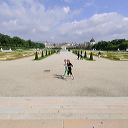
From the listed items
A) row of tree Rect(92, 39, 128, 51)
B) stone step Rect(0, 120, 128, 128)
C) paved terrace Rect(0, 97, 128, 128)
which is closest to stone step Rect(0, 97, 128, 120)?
paved terrace Rect(0, 97, 128, 128)

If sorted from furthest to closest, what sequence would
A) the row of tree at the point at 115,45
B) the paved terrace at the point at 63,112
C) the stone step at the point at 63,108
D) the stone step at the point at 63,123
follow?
the row of tree at the point at 115,45, the stone step at the point at 63,108, the paved terrace at the point at 63,112, the stone step at the point at 63,123

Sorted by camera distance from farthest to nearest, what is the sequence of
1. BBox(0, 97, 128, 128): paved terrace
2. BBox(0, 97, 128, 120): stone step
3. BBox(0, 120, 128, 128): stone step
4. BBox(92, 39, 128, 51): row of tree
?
BBox(92, 39, 128, 51): row of tree
BBox(0, 97, 128, 120): stone step
BBox(0, 97, 128, 128): paved terrace
BBox(0, 120, 128, 128): stone step

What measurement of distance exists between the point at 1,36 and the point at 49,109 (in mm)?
112155

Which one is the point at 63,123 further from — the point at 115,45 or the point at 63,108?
the point at 115,45

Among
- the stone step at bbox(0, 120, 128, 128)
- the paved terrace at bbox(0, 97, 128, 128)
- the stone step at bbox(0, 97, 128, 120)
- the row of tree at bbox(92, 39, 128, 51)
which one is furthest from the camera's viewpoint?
the row of tree at bbox(92, 39, 128, 51)

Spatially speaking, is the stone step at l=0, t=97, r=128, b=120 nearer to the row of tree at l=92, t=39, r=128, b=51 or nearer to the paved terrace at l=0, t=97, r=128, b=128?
the paved terrace at l=0, t=97, r=128, b=128

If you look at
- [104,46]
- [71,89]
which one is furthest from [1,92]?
[104,46]

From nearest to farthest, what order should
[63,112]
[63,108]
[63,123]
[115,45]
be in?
1. [63,123]
2. [63,112]
3. [63,108]
4. [115,45]

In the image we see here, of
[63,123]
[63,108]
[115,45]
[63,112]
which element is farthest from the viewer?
[115,45]

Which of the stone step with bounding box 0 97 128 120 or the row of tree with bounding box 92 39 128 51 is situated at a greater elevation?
the stone step with bounding box 0 97 128 120

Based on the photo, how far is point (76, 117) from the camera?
7051mm

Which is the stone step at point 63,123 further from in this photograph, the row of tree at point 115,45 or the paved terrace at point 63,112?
the row of tree at point 115,45

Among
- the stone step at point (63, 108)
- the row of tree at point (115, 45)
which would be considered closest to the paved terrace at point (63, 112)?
the stone step at point (63, 108)

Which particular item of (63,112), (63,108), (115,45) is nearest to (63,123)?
(63,112)
